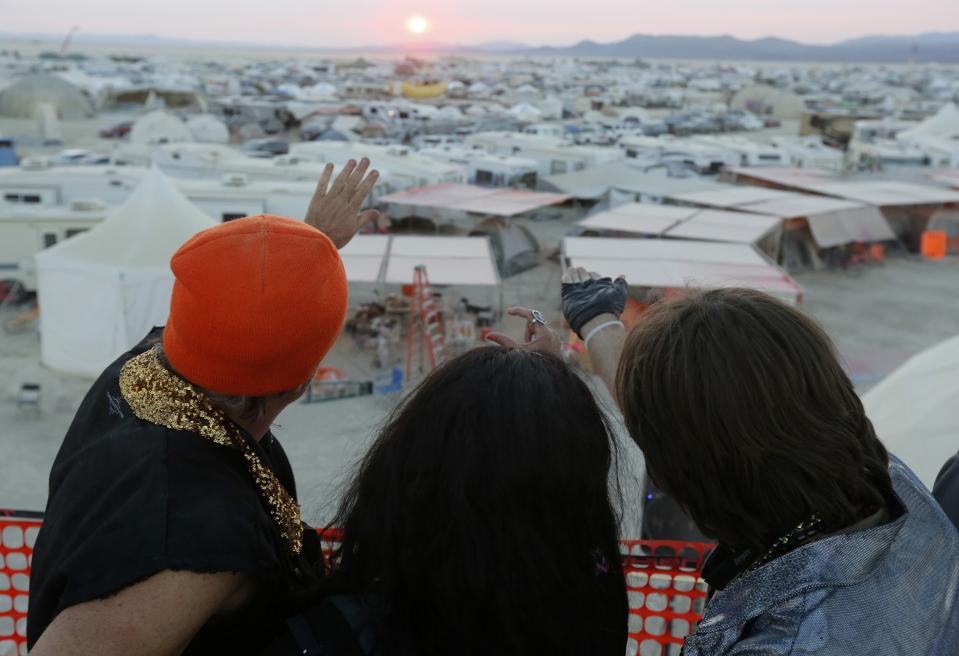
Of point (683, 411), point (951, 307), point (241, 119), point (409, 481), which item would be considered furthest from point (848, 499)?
point (241, 119)

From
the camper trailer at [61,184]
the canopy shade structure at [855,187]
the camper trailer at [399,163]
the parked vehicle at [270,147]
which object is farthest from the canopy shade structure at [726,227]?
the parked vehicle at [270,147]

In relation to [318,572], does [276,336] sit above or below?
above

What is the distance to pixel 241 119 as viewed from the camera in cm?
4575

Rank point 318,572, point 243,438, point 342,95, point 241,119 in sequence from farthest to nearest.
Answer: point 342,95, point 241,119, point 318,572, point 243,438

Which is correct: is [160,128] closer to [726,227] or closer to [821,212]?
[726,227]

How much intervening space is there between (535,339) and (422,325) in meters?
11.5

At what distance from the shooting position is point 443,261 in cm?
1302

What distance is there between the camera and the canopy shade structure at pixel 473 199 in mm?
18203

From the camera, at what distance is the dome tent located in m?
44.1

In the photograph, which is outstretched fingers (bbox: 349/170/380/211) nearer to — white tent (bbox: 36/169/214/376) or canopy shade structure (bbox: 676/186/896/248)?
white tent (bbox: 36/169/214/376)

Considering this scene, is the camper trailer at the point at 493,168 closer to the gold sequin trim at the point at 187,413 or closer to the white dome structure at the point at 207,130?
the white dome structure at the point at 207,130

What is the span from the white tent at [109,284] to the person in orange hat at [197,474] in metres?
9.89

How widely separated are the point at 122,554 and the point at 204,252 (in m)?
0.56

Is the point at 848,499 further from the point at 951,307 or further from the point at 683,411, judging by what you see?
the point at 951,307
